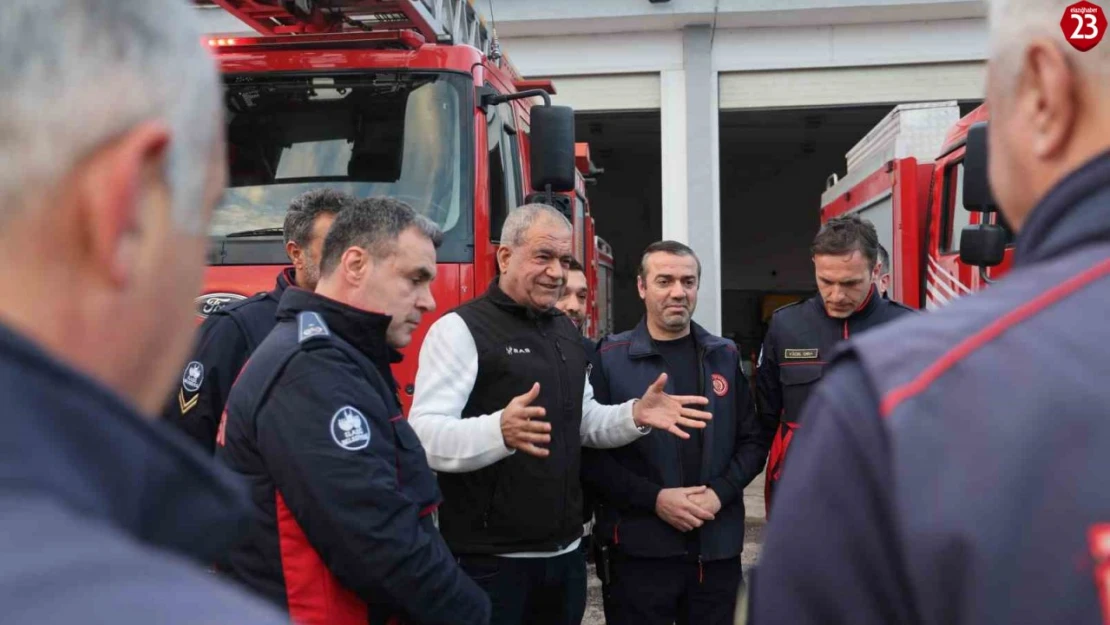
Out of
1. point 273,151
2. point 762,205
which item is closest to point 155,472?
point 273,151

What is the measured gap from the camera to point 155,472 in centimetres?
72

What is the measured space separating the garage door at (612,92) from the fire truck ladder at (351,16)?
22.3 ft

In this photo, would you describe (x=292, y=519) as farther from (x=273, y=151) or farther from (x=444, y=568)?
(x=273, y=151)

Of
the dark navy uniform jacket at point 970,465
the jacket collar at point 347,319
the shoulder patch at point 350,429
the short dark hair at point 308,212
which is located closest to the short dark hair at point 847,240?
the short dark hair at point 308,212

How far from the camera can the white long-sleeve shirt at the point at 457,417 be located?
10.3ft

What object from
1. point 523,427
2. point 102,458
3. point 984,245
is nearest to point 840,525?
point 102,458

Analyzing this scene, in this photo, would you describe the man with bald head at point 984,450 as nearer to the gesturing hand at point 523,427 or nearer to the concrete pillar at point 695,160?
the gesturing hand at point 523,427

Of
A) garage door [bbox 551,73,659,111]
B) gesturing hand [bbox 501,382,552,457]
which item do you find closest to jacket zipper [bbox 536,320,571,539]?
gesturing hand [bbox 501,382,552,457]

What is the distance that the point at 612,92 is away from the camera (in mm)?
12492

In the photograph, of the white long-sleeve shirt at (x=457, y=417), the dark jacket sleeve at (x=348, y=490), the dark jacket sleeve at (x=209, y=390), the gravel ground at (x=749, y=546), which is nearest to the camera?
the dark jacket sleeve at (x=348, y=490)

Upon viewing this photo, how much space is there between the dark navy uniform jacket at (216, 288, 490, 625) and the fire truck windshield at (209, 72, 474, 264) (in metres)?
2.09

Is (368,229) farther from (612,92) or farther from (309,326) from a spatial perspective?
(612,92)

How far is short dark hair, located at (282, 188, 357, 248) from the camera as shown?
3637 millimetres

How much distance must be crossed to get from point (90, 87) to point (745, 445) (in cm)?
349
